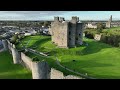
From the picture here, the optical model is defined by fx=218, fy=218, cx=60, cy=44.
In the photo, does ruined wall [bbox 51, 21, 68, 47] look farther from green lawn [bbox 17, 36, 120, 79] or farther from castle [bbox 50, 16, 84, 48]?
green lawn [bbox 17, 36, 120, 79]

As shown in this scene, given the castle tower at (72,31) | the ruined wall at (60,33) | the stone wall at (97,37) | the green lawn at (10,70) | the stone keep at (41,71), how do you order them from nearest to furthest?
the stone keep at (41,71), the green lawn at (10,70), the ruined wall at (60,33), the castle tower at (72,31), the stone wall at (97,37)

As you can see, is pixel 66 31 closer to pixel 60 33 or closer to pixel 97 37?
pixel 60 33

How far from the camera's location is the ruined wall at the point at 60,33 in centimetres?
1565

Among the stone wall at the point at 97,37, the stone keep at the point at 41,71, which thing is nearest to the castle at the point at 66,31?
the stone wall at the point at 97,37

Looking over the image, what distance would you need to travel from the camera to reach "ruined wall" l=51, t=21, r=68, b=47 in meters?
15.6

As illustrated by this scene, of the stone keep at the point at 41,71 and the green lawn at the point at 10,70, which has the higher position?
the stone keep at the point at 41,71

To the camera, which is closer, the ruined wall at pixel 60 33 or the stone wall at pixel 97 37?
the ruined wall at pixel 60 33

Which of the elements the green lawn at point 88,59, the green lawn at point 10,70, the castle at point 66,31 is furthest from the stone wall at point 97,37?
the green lawn at point 10,70

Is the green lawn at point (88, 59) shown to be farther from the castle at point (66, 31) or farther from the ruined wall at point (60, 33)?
the castle at point (66, 31)

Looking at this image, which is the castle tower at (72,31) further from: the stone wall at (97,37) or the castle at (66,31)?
the stone wall at (97,37)

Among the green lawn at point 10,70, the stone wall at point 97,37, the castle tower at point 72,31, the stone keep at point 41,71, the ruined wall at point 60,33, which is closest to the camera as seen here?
the stone keep at point 41,71

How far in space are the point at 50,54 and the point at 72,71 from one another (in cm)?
435

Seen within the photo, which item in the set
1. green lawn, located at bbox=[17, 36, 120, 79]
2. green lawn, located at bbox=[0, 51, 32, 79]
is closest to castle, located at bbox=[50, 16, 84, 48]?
green lawn, located at bbox=[17, 36, 120, 79]
